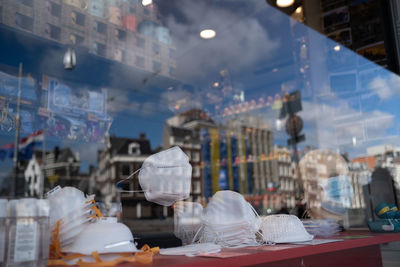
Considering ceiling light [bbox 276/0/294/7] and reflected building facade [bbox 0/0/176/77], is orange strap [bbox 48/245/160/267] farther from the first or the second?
ceiling light [bbox 276/0/294/7]

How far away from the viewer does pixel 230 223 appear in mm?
1335

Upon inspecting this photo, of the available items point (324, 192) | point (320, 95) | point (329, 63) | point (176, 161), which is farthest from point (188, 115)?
point (176, 161)

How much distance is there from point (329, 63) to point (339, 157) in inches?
52.9

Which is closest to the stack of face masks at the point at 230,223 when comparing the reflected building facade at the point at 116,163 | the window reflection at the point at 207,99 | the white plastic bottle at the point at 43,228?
the window reflection at the point at 207,99

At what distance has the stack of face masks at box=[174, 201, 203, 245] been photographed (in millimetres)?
1488

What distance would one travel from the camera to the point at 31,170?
7449 mm

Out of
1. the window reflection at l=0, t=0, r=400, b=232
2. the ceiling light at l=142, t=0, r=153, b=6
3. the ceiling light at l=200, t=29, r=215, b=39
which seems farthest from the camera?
the ceiling light at l=200, t=29, r=215, b=39

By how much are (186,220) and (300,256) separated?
509 mm

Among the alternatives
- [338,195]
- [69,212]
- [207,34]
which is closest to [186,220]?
[69,212]

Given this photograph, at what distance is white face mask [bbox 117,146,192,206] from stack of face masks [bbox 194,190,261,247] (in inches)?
5.9

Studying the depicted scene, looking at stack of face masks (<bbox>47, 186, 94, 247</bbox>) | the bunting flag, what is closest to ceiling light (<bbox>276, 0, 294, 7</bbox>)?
stack of face masks (<bbox>47, 186, 94, 247</bbox>)

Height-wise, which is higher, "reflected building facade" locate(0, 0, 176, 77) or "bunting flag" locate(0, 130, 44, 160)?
"reflected building facade" locate(0, 0, 176, 77)

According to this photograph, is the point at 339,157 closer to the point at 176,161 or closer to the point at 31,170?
the point at 176,161

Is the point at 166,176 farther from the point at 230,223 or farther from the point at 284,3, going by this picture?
the point at 284,3
